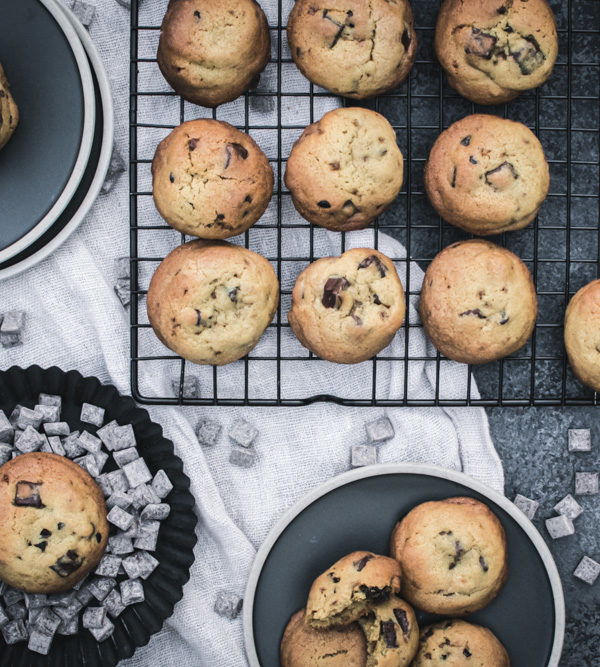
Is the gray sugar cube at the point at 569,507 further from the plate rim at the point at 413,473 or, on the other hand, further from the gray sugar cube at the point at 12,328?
the gray sugar cube at the point at 12,328

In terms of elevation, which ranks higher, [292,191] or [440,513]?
[292,191]

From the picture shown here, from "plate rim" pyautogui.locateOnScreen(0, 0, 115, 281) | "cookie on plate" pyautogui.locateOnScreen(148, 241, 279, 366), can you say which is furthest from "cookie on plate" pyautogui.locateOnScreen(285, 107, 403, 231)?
"plate rim" pyautogui.locateOnScreen(0, 0, 115, 281)

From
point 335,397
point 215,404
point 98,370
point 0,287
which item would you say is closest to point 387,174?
point 335,397

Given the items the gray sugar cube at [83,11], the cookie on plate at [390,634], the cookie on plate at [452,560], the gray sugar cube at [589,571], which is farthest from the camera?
the gray sugar cube at [589,571]

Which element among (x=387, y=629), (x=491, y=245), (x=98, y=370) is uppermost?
(x=491, y=245)

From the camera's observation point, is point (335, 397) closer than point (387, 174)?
No

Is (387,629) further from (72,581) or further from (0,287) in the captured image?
(0,287)

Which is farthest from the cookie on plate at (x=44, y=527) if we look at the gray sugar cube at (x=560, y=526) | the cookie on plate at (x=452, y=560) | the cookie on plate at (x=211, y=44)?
the gray sugar cube at (x=560, y=526)

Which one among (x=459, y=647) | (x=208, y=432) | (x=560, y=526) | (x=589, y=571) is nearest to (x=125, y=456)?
(x=208, y=432)
